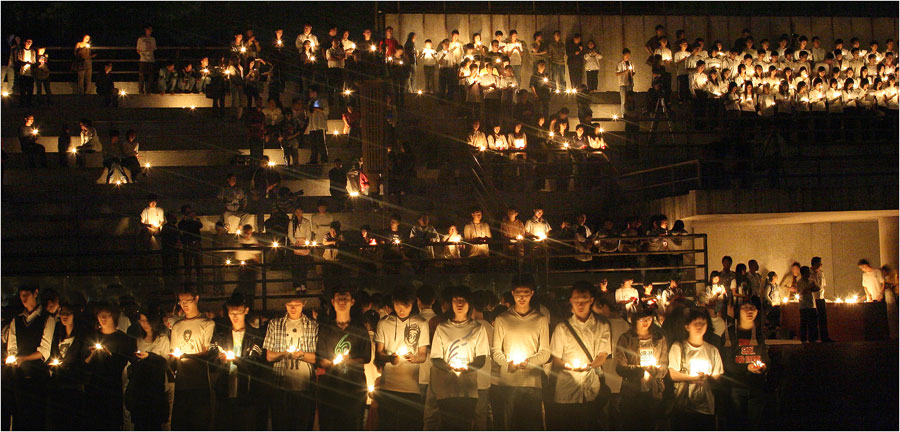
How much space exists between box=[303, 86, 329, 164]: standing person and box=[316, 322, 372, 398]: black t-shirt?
31.0ft

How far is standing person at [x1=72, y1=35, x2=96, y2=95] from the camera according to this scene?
778 inches

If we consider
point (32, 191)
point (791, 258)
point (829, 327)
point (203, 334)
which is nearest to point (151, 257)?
point (32, 191)

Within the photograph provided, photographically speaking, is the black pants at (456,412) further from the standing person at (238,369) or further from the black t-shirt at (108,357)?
the black t-shirt at (108,357)

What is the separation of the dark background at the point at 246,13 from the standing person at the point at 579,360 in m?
16.3

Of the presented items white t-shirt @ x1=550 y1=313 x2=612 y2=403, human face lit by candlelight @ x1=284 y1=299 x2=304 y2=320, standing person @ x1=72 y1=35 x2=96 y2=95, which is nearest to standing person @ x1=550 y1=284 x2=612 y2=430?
white t-shirt @ x1=550 y1=313 x2=612 y2=403

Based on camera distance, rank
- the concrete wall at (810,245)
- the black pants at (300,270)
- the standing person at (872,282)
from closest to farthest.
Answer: the black pants at (300,270), the standing person at (872,282), the concrete wall at (810,245)

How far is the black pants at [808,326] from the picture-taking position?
1395 cm

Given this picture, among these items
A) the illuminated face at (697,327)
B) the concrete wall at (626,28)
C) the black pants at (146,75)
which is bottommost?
the illuminated face at (697,327)

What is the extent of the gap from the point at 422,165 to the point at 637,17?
31.0 feet

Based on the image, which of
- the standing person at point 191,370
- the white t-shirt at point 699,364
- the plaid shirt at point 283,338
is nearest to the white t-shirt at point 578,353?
the white t-shirt at point 699,364

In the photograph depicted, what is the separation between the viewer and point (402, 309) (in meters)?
8.87

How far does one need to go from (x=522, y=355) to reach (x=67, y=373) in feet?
15.0

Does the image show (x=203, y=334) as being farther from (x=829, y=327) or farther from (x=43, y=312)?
(x=829, y=327)

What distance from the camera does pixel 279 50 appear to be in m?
20.5
